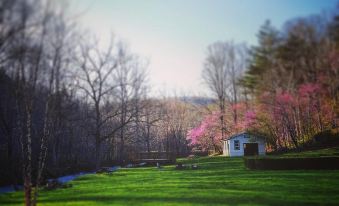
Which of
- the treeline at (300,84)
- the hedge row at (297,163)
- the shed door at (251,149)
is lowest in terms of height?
the hedge row at (297,163)

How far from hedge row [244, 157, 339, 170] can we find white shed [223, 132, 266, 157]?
20670 millimetres

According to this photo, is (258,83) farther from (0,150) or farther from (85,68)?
(0,150)

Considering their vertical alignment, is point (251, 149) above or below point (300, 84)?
below

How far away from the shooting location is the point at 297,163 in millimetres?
24875

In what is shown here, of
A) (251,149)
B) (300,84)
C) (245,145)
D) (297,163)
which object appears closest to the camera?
(297,163)

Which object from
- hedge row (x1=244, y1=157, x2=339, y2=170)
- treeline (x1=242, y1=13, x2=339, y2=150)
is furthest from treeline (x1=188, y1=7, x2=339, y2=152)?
hedge row (x1=244, y1=157, x2=339, y2=170)

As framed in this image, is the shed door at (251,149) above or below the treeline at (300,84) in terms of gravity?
below

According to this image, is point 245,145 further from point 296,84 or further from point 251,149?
point 296,84

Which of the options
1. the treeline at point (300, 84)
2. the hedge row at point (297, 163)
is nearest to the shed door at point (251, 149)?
the treeline at point (300, 84)

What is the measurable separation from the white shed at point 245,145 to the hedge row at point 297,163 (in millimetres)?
20670

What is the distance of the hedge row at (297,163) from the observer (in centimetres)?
2375

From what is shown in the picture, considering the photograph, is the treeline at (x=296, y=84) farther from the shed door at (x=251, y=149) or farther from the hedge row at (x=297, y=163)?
the hedge row at (x=297, y=163)

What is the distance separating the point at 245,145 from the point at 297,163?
23233mm

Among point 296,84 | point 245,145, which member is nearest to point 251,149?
point 245,145
